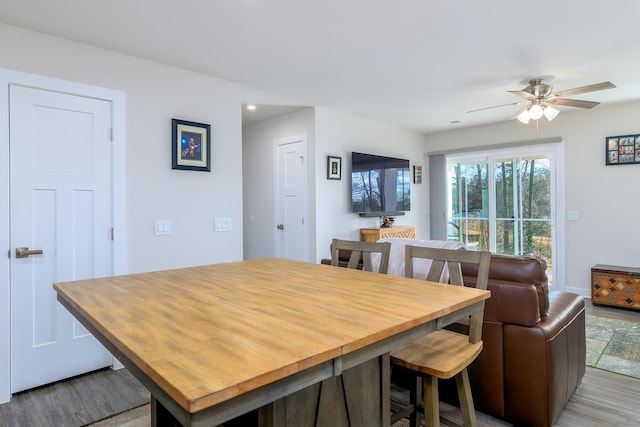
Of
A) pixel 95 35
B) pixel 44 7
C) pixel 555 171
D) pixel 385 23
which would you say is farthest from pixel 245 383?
pixel 555 171

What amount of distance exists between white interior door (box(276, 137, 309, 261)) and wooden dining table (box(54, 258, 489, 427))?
9.10 ft

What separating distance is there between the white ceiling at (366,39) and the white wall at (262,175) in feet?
2.66

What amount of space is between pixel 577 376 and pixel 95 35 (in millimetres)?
3889

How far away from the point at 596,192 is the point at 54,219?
5.88 metres

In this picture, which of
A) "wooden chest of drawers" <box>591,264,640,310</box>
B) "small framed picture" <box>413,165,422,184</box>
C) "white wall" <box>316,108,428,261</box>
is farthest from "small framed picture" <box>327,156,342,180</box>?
"wooden chest of drawers" <box>591,264,640,310</box>

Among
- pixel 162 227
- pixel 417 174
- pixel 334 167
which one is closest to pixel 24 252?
pixel 162 227

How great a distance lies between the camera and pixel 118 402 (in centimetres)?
231

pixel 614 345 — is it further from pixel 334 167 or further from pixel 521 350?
pixel 334 167

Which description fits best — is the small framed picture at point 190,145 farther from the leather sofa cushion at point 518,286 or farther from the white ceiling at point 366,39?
the leather sofa cushion at point 518,286

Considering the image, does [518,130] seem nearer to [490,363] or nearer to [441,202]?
[441,202]

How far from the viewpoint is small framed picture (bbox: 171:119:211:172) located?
10.1 feet

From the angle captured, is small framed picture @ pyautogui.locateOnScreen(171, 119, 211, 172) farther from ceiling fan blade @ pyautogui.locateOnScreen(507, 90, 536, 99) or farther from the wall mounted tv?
ceiling fan blade @ pyautogui.locateOnScreen(507, 90, 536, 99)

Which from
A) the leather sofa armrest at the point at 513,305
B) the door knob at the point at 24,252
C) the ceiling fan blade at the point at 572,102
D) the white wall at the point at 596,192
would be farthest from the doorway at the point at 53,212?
the white wall at the point at 596,192

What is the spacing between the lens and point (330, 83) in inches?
143
